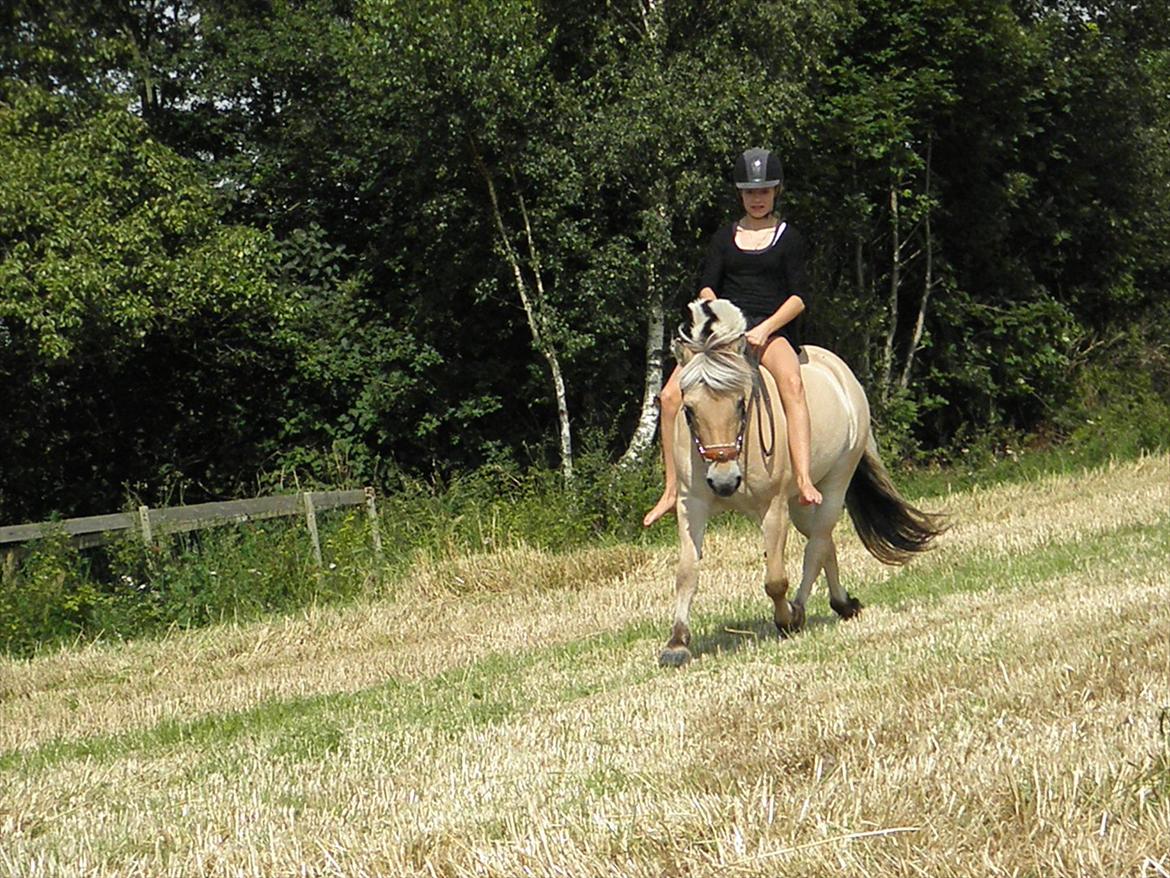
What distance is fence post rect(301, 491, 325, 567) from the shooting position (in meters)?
15.3

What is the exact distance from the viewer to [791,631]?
8.95 metres

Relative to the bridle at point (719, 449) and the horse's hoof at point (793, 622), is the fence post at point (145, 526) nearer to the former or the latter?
the horse's hoof at point (793, 622)

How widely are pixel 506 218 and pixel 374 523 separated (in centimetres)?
664

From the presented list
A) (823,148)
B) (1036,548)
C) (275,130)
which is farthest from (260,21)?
(1036,548)

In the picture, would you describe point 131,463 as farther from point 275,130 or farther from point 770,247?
point 770,247

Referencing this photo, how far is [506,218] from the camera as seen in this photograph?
21.3 meters

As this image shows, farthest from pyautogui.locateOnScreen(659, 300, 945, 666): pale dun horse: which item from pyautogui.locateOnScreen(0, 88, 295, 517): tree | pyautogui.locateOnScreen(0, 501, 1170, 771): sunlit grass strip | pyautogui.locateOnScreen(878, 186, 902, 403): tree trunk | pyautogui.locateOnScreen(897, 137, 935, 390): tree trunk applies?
pyautogui.locateOnScreen(897, 137, 935, 390): tree trunk

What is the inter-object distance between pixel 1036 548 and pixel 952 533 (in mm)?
2286

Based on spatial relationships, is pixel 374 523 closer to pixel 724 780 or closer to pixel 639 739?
pixel 639 739

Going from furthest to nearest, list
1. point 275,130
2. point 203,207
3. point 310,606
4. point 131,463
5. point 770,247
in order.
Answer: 1. point 275,130
2. point 131,463
3. point 203,207
4. point 310,606
5. point 770,247

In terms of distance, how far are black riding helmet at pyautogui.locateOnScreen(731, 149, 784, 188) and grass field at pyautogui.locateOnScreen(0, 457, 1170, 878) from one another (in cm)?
263

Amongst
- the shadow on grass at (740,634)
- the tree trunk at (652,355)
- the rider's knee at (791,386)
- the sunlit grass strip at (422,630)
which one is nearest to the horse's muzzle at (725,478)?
the rider's knee at (791,386)

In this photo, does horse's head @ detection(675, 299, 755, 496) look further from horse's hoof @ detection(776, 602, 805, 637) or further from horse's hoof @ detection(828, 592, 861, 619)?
horse's hoof @ detection(828, 592, 861, 619)

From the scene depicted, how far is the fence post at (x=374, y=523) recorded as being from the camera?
51.4 feet
